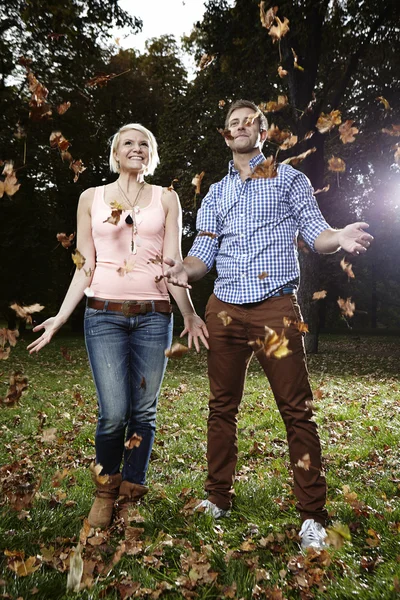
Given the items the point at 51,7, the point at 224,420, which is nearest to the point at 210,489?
the point at 224,420

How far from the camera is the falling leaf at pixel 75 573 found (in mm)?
2535

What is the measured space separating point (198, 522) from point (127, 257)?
1673 mm

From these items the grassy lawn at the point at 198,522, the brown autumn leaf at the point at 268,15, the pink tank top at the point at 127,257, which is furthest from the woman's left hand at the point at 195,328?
the brown autumn leaf at the point at 268,15

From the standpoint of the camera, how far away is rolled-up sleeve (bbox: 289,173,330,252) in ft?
11.0

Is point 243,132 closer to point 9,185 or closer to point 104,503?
point 9,185

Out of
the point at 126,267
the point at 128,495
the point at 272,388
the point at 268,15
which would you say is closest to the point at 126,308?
the point at 126,267

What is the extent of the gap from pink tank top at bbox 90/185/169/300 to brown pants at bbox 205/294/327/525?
0.47m

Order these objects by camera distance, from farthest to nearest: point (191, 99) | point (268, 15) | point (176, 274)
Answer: point (191, 99), point (268, 15), point (176, 274)

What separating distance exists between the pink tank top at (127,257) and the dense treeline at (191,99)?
22.5 feet

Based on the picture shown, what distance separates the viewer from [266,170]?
3365 millimetres

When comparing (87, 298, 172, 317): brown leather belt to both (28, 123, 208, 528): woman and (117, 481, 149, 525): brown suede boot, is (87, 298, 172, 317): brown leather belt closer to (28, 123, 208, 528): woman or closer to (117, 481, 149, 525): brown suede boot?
(28, 123, 208, 528): woman

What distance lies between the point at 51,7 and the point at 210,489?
9.74 meters

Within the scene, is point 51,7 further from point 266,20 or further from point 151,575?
point 151,575

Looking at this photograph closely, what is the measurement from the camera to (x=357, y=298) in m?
45.8
